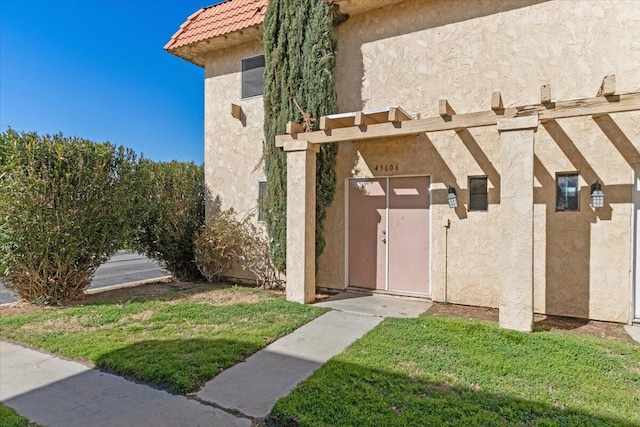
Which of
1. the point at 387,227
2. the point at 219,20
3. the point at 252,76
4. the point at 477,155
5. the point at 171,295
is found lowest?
the point at 171,295

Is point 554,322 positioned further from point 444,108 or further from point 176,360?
point 176,360

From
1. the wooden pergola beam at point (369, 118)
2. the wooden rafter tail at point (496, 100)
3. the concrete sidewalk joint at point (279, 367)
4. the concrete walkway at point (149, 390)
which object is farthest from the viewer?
the wooden pergola beam at point (369, 118)

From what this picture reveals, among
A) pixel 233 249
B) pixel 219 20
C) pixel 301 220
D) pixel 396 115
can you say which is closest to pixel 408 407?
pixel 301 220

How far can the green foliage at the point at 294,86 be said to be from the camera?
7797 mm

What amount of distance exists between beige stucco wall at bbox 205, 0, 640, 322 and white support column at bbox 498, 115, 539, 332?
1.26 meters

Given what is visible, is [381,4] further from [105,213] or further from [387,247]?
[105,213]

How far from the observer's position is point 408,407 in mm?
3277

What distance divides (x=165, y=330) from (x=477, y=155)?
6432mm

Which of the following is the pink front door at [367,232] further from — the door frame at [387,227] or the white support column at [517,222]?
the white support column at [517,222]

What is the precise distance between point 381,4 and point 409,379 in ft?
24.6

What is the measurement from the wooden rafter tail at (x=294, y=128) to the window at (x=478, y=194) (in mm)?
3610

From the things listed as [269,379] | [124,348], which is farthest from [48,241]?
[269,379]

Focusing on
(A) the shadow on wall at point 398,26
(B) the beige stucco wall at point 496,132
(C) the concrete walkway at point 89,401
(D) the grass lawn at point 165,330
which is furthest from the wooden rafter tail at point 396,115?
(C) the concrete walkway at point 89,401

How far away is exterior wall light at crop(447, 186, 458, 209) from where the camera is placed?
22.7ft
